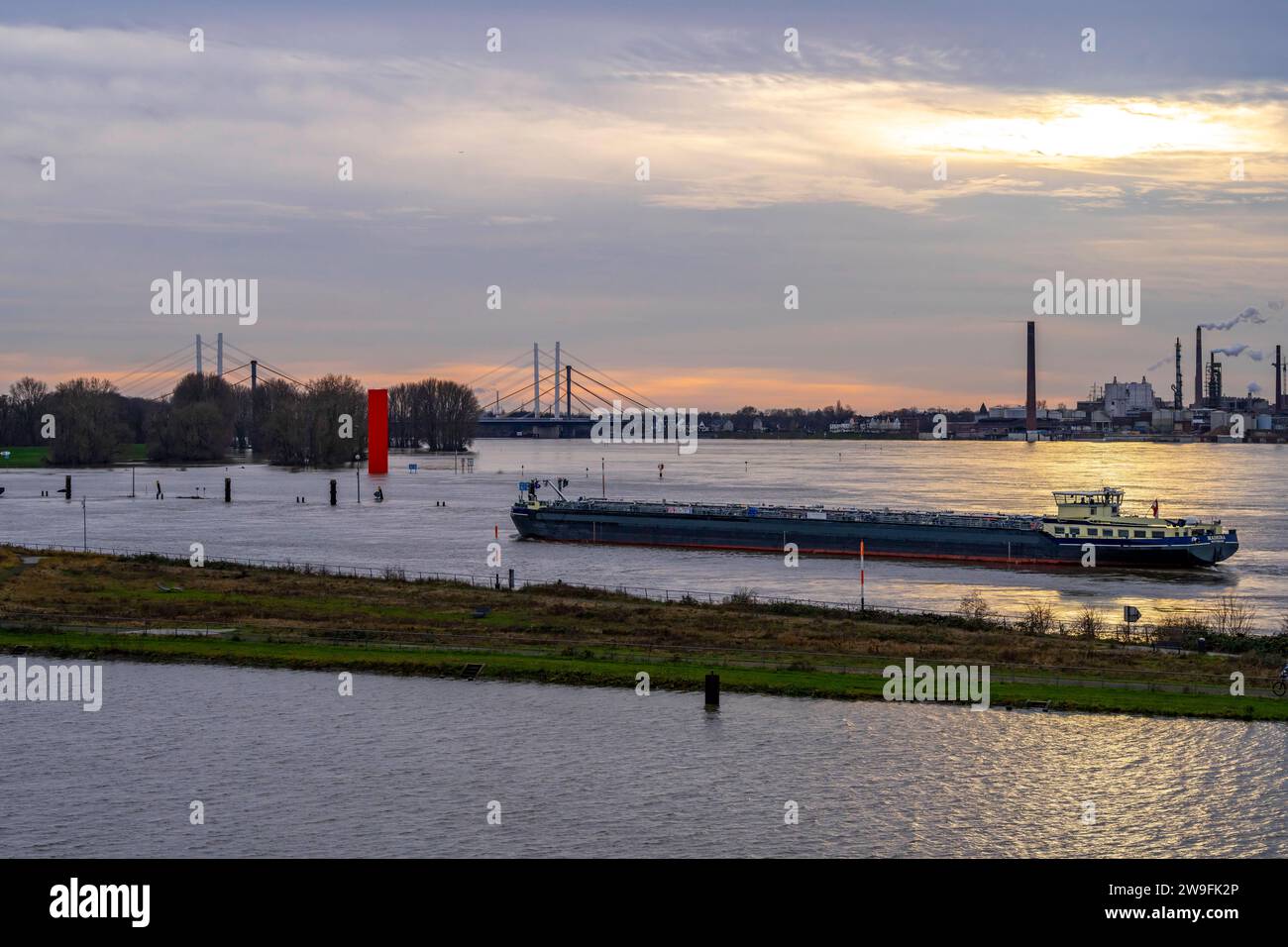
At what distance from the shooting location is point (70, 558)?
71.7 metres

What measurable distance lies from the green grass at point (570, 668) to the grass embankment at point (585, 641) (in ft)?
0.22

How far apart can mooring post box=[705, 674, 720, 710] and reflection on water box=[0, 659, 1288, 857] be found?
38 centimetres

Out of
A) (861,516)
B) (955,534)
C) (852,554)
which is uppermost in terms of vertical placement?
(861,516)

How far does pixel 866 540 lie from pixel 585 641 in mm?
43426

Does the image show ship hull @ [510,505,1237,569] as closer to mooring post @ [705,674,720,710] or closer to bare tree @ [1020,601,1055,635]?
bare tree @ [1020,601,1055,635]

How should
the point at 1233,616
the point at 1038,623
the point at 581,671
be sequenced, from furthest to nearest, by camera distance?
the point at 1233,616
the point at 1038,623
the point at 581,671

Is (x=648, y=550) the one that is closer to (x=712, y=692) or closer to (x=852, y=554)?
(x=852, y=554)

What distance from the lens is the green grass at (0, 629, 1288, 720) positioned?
36.3 metres

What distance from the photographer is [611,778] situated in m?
30.5

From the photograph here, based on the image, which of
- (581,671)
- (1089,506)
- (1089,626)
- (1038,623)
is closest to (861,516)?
(1089,506)

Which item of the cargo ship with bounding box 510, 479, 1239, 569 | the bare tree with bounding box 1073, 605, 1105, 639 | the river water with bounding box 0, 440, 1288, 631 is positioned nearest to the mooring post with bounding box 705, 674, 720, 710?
the bare tree with bounding box 1073, 605, 1105, 639

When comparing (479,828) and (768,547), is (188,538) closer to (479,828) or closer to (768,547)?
(768,547)

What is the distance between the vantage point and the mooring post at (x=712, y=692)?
120ft
